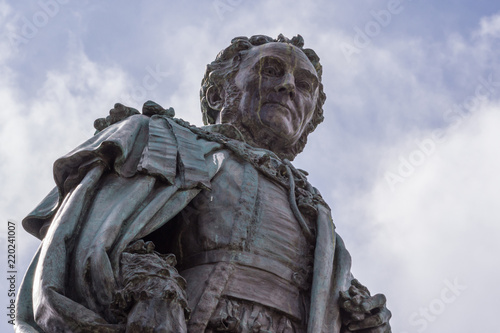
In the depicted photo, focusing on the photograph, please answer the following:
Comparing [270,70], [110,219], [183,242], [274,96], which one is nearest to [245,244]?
[183,242]

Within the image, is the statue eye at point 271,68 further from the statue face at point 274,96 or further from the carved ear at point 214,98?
the carved ear at point 214,98

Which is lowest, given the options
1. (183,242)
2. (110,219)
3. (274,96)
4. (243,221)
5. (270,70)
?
(110,219)

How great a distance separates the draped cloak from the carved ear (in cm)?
153

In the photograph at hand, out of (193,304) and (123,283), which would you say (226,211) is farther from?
(123,283)

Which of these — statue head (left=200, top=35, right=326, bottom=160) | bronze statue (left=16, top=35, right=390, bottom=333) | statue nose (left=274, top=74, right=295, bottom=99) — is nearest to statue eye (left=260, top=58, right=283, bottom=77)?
statue head (left=200, top=35, right=326, bottom=160)

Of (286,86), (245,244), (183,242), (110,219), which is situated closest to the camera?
(110,219)

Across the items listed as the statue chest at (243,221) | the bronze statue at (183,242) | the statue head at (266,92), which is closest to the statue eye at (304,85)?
the statue head at (266,92)

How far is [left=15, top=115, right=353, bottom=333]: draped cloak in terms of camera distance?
679 cm

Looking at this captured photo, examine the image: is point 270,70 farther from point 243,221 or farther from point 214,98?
point 243,221

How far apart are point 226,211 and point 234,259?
1.62 feet

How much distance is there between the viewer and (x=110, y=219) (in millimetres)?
7289

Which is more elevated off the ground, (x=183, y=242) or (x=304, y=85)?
(x=304, y=85)

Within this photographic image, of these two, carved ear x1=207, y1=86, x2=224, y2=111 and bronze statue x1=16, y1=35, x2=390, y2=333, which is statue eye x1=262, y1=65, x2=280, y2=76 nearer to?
bronze statue x1=16, y1=35, x2=390, y2=333

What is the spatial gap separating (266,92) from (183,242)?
7.54ft
